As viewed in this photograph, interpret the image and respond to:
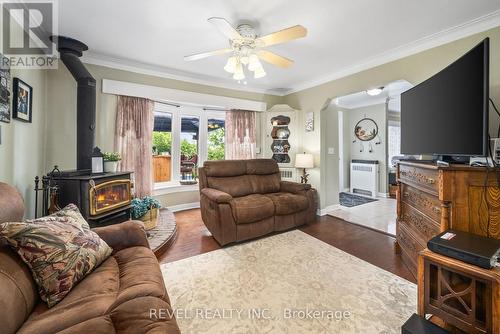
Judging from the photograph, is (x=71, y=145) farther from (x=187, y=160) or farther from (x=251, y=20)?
(x=251, y=20)

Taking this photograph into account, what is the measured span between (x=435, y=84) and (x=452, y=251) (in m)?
1.40

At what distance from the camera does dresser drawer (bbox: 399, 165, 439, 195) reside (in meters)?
1.57

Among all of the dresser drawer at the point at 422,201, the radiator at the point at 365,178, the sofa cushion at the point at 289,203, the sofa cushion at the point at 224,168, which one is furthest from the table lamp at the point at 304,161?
the radiator at the point at 365,178

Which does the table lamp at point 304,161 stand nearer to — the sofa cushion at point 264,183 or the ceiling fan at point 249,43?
the sofa cushion at point 264,183

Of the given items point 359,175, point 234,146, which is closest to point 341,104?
point 359,175

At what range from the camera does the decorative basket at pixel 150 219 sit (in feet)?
9.50

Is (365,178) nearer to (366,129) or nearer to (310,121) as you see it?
(366,129)

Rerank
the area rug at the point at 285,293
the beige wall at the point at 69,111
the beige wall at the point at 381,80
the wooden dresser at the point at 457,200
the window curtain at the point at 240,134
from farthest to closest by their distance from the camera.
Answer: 1. the window curtain at the point at 240,134
2. the beige wall at the point at 69,111
3. the beige wall at the point at 381,80
4. the area rug at the point at 285,293
5. the wooden dresser at the point at 457,200

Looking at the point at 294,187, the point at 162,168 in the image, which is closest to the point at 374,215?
the point at 294,187

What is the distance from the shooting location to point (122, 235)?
5.14 feet

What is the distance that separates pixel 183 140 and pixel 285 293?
3426mm

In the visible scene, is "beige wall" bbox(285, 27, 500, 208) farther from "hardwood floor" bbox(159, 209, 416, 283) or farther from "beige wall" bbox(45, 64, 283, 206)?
"beige wall" bbox(45, 64, 283, 206)

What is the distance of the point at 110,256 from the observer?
1429 mm

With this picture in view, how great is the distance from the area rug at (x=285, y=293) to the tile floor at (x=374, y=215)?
1313mm
